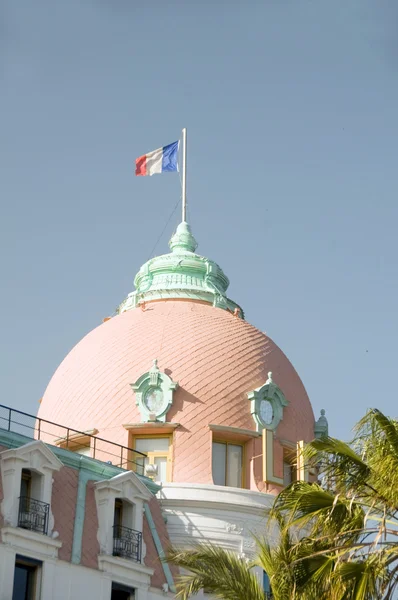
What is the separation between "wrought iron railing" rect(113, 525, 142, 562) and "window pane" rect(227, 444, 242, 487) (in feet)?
19.2

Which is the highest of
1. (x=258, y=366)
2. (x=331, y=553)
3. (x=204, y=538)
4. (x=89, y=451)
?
(x=258, y=366)

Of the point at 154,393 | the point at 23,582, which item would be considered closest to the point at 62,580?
the point at 23,582

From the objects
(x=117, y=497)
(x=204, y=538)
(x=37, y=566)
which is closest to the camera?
(x=37, y=566)

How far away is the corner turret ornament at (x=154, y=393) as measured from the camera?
4250 cm

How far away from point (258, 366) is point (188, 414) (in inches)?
139

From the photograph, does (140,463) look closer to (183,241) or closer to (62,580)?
(62,580)

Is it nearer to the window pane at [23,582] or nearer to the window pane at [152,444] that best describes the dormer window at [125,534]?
the window pane at [23,582]

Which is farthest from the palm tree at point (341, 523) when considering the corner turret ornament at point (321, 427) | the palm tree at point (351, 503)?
the corner turret ornament at point (321, 427)

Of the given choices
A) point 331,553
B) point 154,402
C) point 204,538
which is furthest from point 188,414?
point 331,553

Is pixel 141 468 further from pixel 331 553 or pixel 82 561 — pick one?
pixel 331 553

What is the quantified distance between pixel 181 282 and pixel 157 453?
736cm

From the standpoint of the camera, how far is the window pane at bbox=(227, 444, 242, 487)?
4247cm

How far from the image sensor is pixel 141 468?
41344 mm

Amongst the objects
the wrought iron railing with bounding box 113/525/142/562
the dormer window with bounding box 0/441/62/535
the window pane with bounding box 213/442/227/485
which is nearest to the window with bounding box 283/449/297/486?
the window pane with bounding box 213/442/227/485
